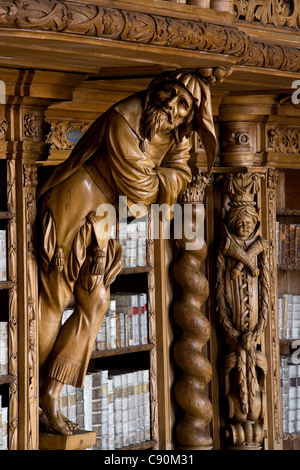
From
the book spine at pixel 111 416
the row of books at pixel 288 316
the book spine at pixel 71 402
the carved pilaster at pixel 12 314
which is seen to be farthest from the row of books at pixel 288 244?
the carved pilaster at pixel 12 314

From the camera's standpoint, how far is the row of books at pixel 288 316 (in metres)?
5.61

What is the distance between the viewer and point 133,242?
480 cm

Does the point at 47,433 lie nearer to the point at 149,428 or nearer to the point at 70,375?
the point at 70,375

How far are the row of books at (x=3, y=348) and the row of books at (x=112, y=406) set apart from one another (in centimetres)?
51

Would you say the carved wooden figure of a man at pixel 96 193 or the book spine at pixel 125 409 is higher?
the carved wooden figure of a man at pixel 96 193

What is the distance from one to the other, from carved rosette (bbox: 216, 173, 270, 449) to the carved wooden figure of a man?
1.08 meters

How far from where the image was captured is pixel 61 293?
406 cm

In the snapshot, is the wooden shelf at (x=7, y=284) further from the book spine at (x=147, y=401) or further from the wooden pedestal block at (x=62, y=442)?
the book spine at (x=147, y=401)

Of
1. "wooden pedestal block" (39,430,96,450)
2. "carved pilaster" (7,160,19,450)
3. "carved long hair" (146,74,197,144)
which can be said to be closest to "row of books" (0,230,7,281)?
"carved pilaster" (7,160,19,450)

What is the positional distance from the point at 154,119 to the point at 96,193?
1.35 ft

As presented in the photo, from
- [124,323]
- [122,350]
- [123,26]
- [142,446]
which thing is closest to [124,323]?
[124,323]

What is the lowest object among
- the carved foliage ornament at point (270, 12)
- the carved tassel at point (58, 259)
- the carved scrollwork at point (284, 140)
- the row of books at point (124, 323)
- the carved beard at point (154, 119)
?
the row of books at point (124, 323)

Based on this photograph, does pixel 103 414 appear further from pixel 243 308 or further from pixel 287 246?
pixel 287 246
